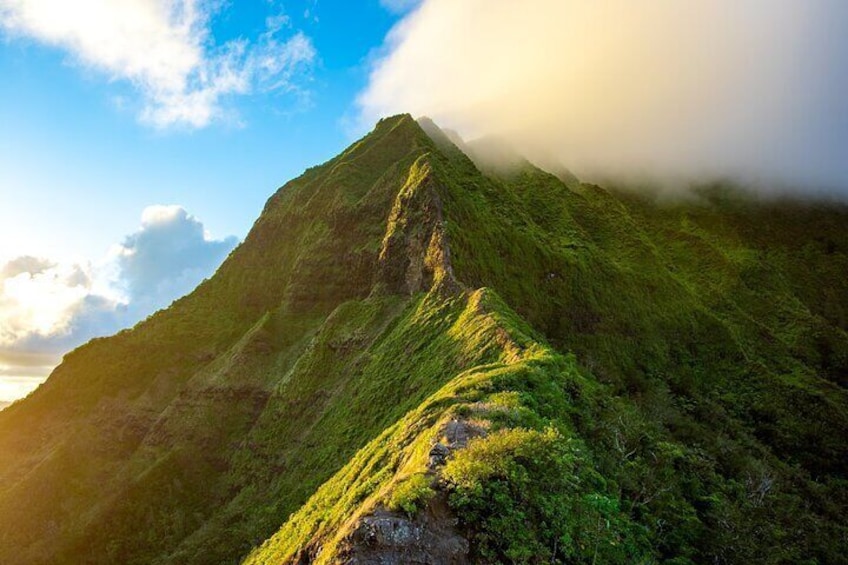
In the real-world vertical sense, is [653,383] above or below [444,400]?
below

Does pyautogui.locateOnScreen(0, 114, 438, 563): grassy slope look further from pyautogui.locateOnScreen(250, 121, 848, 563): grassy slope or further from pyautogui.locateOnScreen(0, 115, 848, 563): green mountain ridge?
pyautogui.locateOnScreen(250, 121, 848, 563): grassy slope

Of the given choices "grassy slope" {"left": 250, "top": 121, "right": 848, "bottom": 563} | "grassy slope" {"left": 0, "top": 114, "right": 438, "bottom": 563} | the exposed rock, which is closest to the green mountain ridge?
the exposed rock

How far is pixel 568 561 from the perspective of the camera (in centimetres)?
1756

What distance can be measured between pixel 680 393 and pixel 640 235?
51.2 m

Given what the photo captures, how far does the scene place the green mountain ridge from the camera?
69.5 feet

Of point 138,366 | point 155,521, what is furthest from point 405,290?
point 138,366

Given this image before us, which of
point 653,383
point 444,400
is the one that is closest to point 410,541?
point 444,400

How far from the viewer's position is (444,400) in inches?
1204

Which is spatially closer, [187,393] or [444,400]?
[444,400]

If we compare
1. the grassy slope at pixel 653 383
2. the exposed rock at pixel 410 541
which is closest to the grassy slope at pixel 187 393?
the grassy slope at pixel 653 383

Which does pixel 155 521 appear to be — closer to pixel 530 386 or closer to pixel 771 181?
pixel 530 386

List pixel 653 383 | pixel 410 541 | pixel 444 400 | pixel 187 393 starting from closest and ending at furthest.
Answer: pixel 410 541 < pixel 444 400 < pixel 653 383 < pixel 187 393

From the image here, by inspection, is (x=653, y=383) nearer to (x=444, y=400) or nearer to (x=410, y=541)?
(x=444, y=400)

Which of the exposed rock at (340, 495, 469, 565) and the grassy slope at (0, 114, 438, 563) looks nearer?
the exposed rock at (340, 495, 469, 565)
